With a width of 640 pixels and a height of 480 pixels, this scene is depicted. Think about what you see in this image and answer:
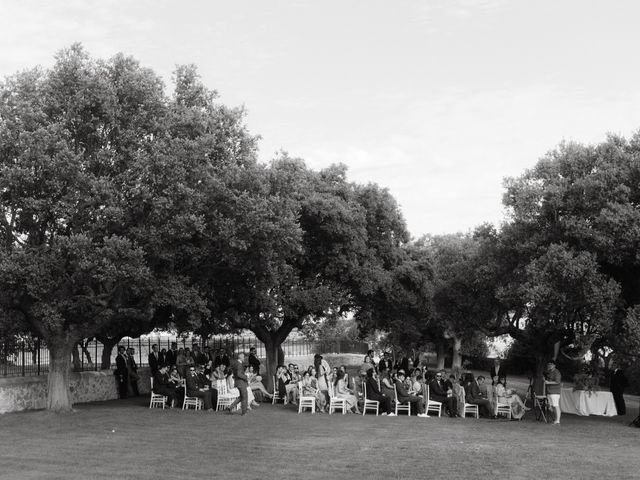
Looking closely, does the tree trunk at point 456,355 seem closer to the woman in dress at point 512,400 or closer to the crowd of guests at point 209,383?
the crowd of guests at point 209,383

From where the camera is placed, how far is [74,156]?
1995 cm

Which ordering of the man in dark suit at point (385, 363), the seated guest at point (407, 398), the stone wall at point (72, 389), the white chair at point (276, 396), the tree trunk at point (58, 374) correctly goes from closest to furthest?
the tree trunk at point (58, 374) → the stone wall at point (72, 389) → the seated guest at point (407, 398) → the white chair at point (276, 396) → the man in dark suit at point (385, 363)

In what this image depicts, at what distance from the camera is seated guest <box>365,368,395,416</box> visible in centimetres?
2347

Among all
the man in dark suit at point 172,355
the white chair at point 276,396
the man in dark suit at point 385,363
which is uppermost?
the man in dark suit at point 172,355

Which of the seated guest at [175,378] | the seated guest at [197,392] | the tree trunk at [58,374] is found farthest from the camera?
the seated guest at [175,378]

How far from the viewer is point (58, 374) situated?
22.7 meters

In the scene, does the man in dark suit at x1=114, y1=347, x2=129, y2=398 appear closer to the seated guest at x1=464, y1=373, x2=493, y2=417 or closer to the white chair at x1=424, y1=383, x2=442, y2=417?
the white chair at x1=424, y1=383, x2=442, y2=417

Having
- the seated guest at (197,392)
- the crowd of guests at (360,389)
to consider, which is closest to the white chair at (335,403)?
the crowd of guests at (360,389)

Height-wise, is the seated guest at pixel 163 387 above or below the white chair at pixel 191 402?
above

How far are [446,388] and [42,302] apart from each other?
1222 centimetres

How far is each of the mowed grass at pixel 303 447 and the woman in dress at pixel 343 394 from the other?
4.41 ft

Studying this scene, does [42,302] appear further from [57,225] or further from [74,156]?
[74,156]

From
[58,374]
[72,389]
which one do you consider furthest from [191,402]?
[72,389]

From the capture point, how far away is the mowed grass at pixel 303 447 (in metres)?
13.3
